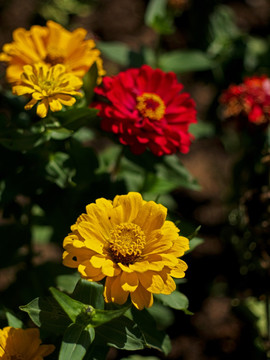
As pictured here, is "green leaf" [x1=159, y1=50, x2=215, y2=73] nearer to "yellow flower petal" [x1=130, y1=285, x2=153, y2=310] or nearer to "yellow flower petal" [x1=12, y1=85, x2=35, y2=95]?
"yellow flower petal" [x1=12, y1=85, x2=35, y2=95]

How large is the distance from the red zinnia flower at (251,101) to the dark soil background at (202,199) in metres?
0.52

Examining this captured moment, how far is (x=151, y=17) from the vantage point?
6.35 ft

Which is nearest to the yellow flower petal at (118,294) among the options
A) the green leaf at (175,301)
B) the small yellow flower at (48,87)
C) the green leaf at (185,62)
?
the green leaf at (175,301)

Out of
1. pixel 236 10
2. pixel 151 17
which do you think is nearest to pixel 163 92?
pixel 151 17

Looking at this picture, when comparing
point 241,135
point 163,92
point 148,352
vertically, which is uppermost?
point 163,92

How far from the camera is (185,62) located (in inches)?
79.0

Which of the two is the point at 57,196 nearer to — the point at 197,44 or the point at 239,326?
the point at 239,326

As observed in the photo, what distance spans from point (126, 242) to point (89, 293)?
0.16 metres

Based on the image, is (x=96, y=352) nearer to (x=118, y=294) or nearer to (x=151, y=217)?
(x=118, y=294)

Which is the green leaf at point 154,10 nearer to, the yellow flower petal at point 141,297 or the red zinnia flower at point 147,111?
the red zinnia flower at point 147,111

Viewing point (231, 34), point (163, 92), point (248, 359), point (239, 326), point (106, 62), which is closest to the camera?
point (163, 92)

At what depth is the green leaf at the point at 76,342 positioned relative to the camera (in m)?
1.00

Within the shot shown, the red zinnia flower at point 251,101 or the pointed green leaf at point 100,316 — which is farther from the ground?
the red zinnia flower at point 251,101

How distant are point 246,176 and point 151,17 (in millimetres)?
775
